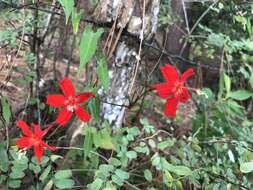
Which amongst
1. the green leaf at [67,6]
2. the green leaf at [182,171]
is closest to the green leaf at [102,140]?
the green leaf at [182,171]

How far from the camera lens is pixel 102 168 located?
1.39 m

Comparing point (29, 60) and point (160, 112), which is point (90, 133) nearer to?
point (29, 60)

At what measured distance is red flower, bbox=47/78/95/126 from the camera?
48.6 inches

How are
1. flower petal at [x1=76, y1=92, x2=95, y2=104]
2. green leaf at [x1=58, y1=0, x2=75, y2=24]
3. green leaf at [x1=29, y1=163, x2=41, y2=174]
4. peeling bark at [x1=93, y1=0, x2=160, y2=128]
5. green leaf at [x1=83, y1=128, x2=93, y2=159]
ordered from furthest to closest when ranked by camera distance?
peeling bark at [x1=93, y1=0, x2=160, y2=128]
green leaf at [x1=29, y1=163, x2=41, y2=174]
green leaf at [x1=83, y1=128, x2=93, y2=159]
flower petal at [x1=76, y1=92, x2=95, y2=104]
green leaf at [x1=58, y1=0, x2=75, y2=24]

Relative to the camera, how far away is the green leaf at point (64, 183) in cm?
140

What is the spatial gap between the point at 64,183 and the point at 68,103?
0.97 ft

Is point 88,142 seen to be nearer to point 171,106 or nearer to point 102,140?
point 102,140

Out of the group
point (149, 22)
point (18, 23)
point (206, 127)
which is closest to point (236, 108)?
point (206, 127)

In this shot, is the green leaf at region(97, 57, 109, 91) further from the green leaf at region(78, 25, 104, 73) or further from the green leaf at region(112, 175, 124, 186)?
the green leaf at region(112, 175, 124, 186)

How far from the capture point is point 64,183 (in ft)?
4.61

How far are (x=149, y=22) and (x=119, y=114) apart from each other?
39cm

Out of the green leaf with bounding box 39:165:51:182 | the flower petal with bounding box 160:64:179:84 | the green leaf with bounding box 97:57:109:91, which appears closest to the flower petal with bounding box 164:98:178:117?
the flower petal with bounding box 160:64:179:84

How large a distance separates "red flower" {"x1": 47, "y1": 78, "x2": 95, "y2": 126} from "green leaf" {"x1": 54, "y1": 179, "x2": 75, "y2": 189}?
25 cm

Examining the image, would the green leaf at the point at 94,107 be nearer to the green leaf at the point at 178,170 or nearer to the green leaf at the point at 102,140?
the green leaf at the point at 102,140
